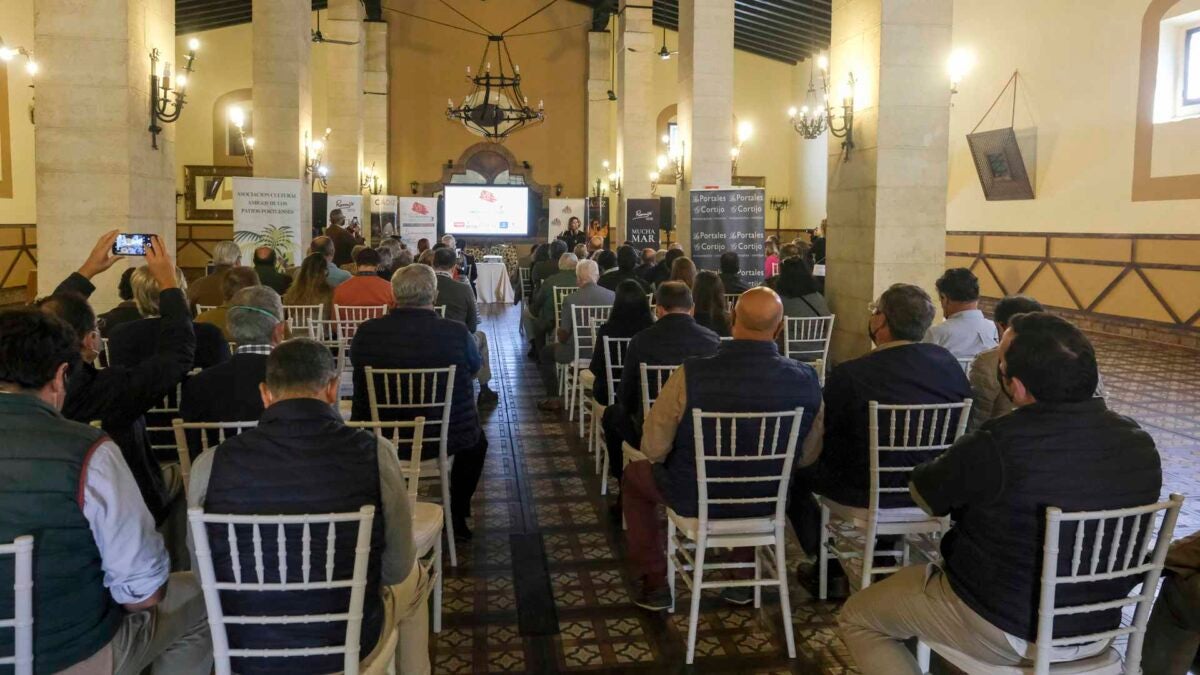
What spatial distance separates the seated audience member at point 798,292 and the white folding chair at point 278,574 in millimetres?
4637

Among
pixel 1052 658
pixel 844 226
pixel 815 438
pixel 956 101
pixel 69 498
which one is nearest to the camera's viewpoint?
pixel 69 498

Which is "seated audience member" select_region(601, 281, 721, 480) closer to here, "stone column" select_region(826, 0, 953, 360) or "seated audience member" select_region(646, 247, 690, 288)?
"stone column" select_region(826, 0, 953, 360)

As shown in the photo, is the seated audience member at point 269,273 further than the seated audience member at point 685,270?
Yes

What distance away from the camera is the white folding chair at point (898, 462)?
9.62 ft

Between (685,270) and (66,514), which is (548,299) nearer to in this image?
(685,270)

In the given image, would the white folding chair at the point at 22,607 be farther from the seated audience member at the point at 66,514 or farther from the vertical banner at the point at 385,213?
the vertical banner at the point at 385,213

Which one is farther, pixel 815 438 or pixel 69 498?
pixel 815 438

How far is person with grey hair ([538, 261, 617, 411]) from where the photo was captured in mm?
6105

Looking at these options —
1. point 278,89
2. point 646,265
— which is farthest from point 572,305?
point 278,89

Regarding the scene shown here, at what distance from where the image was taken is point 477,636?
315 centimetres

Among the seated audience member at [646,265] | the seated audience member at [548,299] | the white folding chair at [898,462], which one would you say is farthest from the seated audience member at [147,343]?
the seated audience member at [646,265]

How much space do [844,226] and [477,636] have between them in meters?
4.86

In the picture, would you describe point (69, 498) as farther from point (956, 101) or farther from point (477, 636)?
point (956, 101)

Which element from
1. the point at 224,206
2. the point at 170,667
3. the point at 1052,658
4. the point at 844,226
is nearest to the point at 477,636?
the point at 170,667
